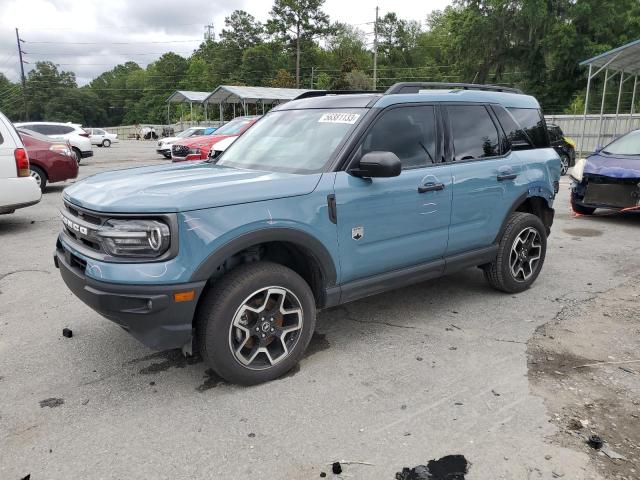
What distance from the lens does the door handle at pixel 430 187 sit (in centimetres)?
390

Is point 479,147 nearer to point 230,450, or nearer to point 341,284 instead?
point 341,284

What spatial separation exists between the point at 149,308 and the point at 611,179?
7826 mm

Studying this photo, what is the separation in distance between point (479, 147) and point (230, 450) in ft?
10.5

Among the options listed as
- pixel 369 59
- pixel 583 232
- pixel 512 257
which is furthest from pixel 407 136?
pixel 369 59

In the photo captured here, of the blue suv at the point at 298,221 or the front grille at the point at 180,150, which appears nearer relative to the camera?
the blue suv at the point at 298,221

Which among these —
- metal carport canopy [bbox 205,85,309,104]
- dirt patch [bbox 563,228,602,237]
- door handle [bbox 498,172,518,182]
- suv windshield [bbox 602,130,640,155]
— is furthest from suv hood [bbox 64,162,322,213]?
metal carport canopy [bbox 205,85,309,104]

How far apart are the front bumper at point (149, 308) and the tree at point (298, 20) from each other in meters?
70.0

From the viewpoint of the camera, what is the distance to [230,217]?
300 cm

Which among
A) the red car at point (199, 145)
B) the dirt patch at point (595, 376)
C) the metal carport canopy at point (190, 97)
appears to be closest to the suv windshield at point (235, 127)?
the red car at point (199, 145)

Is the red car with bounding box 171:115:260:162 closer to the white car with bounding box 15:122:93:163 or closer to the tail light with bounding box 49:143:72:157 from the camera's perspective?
the tail light with bounding box 49:143:72:157

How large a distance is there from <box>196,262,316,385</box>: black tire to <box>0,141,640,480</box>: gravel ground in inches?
5.8

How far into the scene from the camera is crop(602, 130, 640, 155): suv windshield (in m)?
8.76

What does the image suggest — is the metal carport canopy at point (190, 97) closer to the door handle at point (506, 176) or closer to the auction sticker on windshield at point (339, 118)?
the door handle at point (506, 176)

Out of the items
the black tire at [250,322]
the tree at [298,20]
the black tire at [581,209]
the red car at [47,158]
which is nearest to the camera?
the black tire at [250,322]
